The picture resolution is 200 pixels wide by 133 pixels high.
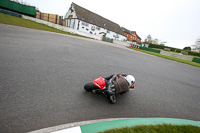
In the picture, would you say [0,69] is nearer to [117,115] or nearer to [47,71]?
[47,71]

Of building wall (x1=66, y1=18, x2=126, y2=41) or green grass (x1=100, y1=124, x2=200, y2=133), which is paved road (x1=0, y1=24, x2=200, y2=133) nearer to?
green grass (x1=100, y1=124, x2=200, y2=133)

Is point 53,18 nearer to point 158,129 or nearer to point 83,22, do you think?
A: point 83,22

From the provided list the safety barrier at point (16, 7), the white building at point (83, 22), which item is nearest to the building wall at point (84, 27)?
the white building at point (83, 22)

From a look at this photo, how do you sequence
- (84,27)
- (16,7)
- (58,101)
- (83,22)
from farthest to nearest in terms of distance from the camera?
(84,27)
(83,22)
(16,7)
(58,101)

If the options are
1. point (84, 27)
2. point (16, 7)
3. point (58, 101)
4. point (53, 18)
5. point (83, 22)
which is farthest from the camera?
point (84, 27)

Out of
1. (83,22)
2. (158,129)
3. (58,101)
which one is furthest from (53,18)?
(158,129)

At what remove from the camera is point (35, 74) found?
10.1 feet

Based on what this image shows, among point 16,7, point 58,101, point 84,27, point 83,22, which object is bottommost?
point 58,101

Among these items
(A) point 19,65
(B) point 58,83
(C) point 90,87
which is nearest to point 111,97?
(C) point 90,87

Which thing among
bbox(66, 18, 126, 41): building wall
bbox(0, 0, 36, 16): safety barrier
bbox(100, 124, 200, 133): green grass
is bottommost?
bbox(100, 124, 200, 133): green grass

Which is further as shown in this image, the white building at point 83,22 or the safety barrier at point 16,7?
the white building at point 83,22

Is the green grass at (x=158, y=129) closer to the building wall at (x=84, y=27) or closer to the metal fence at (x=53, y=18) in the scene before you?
the building wall at (x=84, y=27)

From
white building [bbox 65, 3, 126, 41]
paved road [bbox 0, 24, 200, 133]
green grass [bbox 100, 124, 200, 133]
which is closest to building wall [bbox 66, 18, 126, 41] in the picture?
white building [bbox 65, 3, 126, 41]

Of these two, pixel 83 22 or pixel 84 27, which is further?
pixel 84 27
